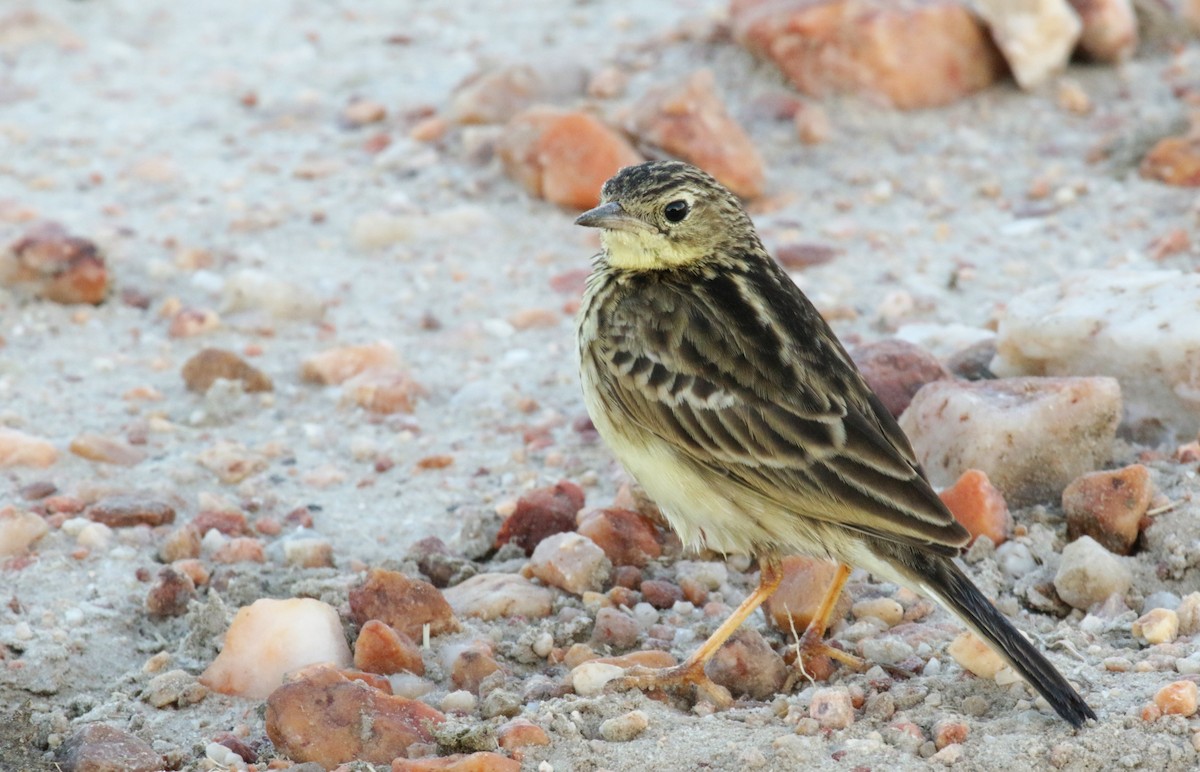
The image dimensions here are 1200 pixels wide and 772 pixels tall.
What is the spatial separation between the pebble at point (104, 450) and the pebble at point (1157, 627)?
3.87 meters

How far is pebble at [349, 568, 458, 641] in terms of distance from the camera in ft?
16.3

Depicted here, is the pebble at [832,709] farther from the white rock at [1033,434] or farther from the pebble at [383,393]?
the pebble at [383,393]

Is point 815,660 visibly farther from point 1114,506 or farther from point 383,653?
point 383,653

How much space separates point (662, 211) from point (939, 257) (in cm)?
303

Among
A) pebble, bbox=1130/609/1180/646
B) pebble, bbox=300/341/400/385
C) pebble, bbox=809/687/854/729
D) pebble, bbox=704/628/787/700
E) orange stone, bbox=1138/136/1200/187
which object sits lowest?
pebble, bbox=704/628/787/700

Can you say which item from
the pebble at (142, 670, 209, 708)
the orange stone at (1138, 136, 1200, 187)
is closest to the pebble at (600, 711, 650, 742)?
the pebble at (142, 670, 209, 708)

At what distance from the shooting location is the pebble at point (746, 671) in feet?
15.7

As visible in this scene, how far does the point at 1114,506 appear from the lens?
17.1ft


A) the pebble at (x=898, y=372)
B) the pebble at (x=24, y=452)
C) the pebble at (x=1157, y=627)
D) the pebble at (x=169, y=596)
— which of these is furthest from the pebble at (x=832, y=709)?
the pebble at (x=24, y=452)

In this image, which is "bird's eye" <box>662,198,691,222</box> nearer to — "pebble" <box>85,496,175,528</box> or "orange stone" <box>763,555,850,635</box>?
"orange stone" <box>763,555,850,635</box>

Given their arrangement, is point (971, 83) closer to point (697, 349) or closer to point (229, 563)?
point (697, 349)

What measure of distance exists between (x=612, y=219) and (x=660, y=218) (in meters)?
0.18

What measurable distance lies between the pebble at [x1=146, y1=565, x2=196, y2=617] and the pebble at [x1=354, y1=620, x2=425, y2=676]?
29.2 inches

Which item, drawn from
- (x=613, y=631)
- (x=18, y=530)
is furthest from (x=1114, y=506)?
(x=18, y=530)
